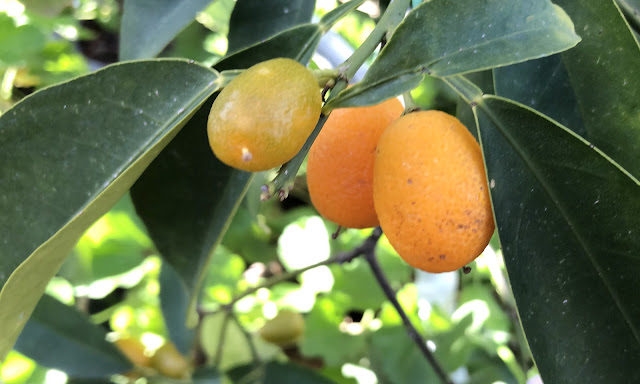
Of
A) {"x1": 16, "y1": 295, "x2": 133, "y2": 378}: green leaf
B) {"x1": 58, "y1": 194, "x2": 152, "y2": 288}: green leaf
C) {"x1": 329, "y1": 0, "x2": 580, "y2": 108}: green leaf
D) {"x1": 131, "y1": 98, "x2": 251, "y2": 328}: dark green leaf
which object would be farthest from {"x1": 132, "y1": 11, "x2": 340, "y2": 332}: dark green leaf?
{"x1": 58, "y1": 194, "x2": 152, "y2": 288}: green leaf

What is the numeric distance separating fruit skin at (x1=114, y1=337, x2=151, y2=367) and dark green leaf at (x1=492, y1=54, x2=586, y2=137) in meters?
0.81

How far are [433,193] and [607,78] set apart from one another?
0.57 feet

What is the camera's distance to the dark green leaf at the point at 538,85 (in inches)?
18.0

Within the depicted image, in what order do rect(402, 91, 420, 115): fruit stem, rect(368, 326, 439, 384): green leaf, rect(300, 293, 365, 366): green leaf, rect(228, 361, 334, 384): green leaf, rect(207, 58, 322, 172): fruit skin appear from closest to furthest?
rect(207, 58, 322, 172): fruit skin → rect(402, 91, 420, 115): fruit stem → rect(228, 361, 334, 384): green leaf → rect(368, 326, 439, 384): green leaf → rect(300, 293, 365, 366): green leaf

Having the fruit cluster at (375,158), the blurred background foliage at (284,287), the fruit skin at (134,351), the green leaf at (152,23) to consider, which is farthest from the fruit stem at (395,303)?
the fruit skin at (134,351)

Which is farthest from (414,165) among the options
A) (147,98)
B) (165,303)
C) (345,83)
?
(165,303)

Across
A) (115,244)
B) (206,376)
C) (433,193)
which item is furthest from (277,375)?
(433,193)

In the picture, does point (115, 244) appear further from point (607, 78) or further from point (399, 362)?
point (607, 78)

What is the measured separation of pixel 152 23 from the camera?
0.58 m

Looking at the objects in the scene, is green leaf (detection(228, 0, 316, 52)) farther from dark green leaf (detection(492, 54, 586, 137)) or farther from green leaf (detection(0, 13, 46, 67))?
green leaf (detection(0, 13, 46, 67))

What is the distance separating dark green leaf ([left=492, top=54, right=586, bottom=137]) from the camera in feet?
1.50

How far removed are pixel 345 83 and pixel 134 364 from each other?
2.58 ft

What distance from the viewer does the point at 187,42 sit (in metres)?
1.22

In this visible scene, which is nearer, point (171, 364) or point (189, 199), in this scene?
point (189, 199)
